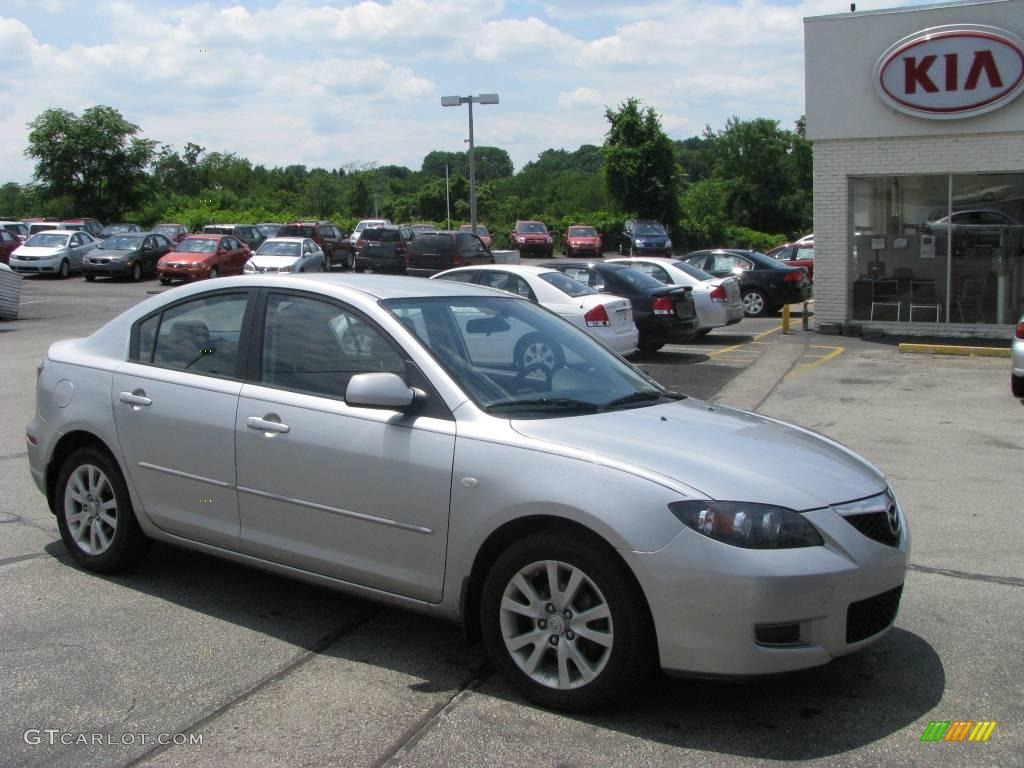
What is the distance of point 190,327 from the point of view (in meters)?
5.58

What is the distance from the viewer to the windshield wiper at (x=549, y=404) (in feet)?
15.0

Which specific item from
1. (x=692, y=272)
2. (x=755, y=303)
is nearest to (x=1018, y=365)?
(x=692, y=272)

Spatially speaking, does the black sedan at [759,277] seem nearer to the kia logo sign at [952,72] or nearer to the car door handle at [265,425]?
the kia logo sign at [952,72]

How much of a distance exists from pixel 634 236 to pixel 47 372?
143 feet

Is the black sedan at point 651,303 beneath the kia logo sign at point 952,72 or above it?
beneath

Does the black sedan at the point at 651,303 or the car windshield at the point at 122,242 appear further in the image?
the car windshield at the point at 122,242

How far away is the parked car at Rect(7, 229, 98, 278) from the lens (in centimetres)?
3588

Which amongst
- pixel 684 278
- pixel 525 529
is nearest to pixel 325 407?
pixel 525 529

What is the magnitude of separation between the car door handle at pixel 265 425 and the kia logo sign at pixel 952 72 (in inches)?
633

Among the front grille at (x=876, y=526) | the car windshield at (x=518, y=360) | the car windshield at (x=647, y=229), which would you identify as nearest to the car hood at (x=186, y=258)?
the car windshield at (x=647, y=229)

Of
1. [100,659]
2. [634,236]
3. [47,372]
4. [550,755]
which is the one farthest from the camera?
[634,236]

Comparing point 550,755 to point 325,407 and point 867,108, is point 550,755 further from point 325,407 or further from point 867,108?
point 867,108

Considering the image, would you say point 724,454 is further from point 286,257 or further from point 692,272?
point 286,257

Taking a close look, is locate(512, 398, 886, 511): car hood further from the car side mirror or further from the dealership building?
the dealership building
